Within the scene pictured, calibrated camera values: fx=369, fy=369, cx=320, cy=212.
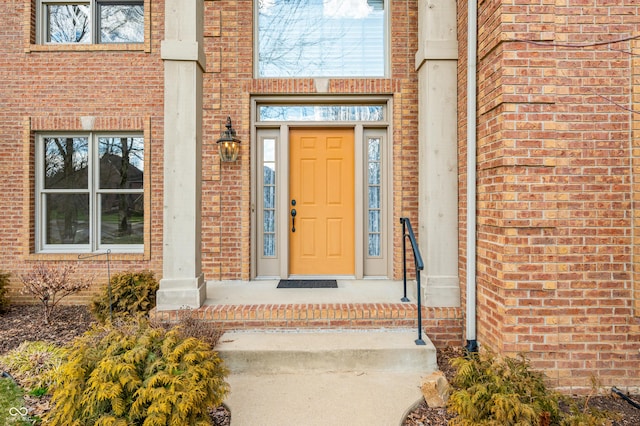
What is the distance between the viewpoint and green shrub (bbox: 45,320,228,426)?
1.95 m

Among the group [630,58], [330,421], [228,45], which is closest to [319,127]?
[228,45]

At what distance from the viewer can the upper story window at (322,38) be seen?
5.04 m

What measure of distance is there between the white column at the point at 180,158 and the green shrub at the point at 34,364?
3.01ft

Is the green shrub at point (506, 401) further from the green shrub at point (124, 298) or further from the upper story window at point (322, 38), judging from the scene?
the upper story window at point (322, 38)

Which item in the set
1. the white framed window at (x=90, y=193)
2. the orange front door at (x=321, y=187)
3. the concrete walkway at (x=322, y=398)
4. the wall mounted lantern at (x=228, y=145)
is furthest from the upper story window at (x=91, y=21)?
the concrete walkway at (x=322, y=398)

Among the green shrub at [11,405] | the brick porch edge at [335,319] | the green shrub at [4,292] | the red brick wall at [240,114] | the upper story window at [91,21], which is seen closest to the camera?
the green shrub at [11,405]

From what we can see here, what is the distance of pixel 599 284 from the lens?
2834 millimetres

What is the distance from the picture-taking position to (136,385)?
202 centimetres

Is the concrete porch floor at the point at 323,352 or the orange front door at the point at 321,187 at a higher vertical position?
the orange front door at the point at 321,187

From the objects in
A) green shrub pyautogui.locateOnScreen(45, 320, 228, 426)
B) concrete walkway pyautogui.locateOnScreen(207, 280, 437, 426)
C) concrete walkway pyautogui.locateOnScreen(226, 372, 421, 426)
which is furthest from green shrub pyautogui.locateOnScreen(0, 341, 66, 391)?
concrete walkway pyautogui.locateOnScreen(226, 372, 421, 426)

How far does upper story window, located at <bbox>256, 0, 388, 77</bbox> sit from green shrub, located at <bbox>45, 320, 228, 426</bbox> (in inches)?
155

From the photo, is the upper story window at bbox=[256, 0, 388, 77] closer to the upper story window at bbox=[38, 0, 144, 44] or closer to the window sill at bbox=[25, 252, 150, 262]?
the upper story window at bbox=[38, 0, 144, 44]

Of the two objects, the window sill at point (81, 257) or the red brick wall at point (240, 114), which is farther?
the window sill at point (81, 257)

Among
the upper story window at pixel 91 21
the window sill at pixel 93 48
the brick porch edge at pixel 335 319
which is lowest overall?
the brick porch edge at pixel 335 319
